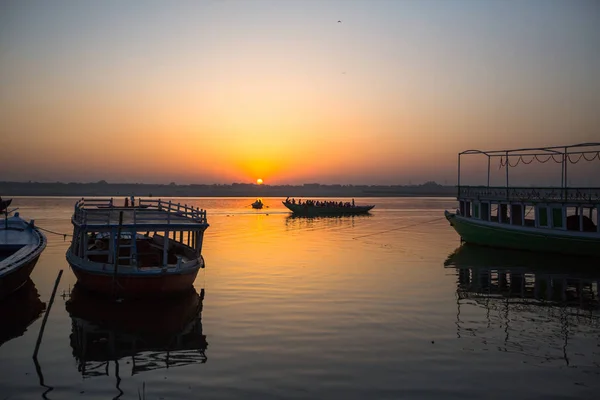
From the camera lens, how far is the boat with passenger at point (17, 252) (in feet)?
74.4

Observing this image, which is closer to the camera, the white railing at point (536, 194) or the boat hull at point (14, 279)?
the boat hull at point (14, 279)

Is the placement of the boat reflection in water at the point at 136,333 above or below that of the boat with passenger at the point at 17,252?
below

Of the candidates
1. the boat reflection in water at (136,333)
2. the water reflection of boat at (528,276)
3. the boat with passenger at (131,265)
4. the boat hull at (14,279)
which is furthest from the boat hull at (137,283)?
the water reflection of boat at (528,276)

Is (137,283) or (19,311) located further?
(137,283)

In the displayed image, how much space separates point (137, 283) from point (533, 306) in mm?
16611

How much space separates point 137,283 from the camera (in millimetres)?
22188

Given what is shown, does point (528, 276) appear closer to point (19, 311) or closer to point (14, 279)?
point (19, 311)

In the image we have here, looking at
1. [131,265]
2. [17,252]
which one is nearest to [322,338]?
[131,265]

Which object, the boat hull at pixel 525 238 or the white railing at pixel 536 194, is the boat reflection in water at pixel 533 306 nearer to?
the boat hull at pixel 525 238

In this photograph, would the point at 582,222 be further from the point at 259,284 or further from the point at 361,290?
the point at 259,284

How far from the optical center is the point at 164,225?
2378cm

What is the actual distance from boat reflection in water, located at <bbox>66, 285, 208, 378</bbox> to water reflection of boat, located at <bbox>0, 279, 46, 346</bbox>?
1.39 meters

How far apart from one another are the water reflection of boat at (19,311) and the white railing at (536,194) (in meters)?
33.2

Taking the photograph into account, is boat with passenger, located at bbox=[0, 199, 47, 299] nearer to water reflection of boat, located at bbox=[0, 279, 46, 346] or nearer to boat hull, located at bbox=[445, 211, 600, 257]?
water reflection of boat, located at bbox=[0, 279, 46, 346]
